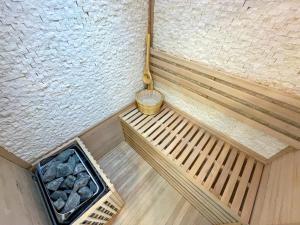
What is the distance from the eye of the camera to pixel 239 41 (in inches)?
34.8

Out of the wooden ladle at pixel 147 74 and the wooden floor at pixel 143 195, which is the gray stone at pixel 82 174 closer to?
the wooden floor at pixel 143 195

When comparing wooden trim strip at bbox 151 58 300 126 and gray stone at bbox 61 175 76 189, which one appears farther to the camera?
gray stone at bbox 61 175 76 189

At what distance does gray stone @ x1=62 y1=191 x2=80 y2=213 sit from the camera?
0.87 metres

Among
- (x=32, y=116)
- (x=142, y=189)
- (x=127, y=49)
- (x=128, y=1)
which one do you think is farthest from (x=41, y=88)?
(x=142, y=189)

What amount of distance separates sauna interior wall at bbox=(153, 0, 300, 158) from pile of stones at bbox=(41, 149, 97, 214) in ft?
3.26

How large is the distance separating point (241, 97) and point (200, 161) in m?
0.51

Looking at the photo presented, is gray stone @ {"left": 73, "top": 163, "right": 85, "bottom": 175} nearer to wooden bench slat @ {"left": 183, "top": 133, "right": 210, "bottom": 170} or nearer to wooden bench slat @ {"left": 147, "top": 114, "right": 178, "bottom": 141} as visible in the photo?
wooden bench slat @ {"left": 147, "top": 114, "right": 178, "bottom": 141}

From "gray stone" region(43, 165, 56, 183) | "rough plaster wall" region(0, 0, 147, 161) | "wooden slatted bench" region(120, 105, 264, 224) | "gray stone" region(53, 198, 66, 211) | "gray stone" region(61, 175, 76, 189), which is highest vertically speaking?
"wooden slatted bench" region(120, 105, 264, 224)

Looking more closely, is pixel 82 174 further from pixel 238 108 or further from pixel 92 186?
pixel 238 108

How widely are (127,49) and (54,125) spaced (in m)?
0.72

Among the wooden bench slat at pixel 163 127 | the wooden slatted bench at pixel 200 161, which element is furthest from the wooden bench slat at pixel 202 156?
the wooden bench slat at pixel 163 127

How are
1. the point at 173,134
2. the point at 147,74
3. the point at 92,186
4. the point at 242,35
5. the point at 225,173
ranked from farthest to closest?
the point at 147,74, the point at 173,134, the point at 225,173, the point at 92,186, the point at 242,35

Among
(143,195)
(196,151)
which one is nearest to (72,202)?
(143,195)

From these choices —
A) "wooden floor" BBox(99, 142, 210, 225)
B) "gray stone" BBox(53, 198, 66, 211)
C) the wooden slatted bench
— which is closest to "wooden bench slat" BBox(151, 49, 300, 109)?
the wooden slatted bench
